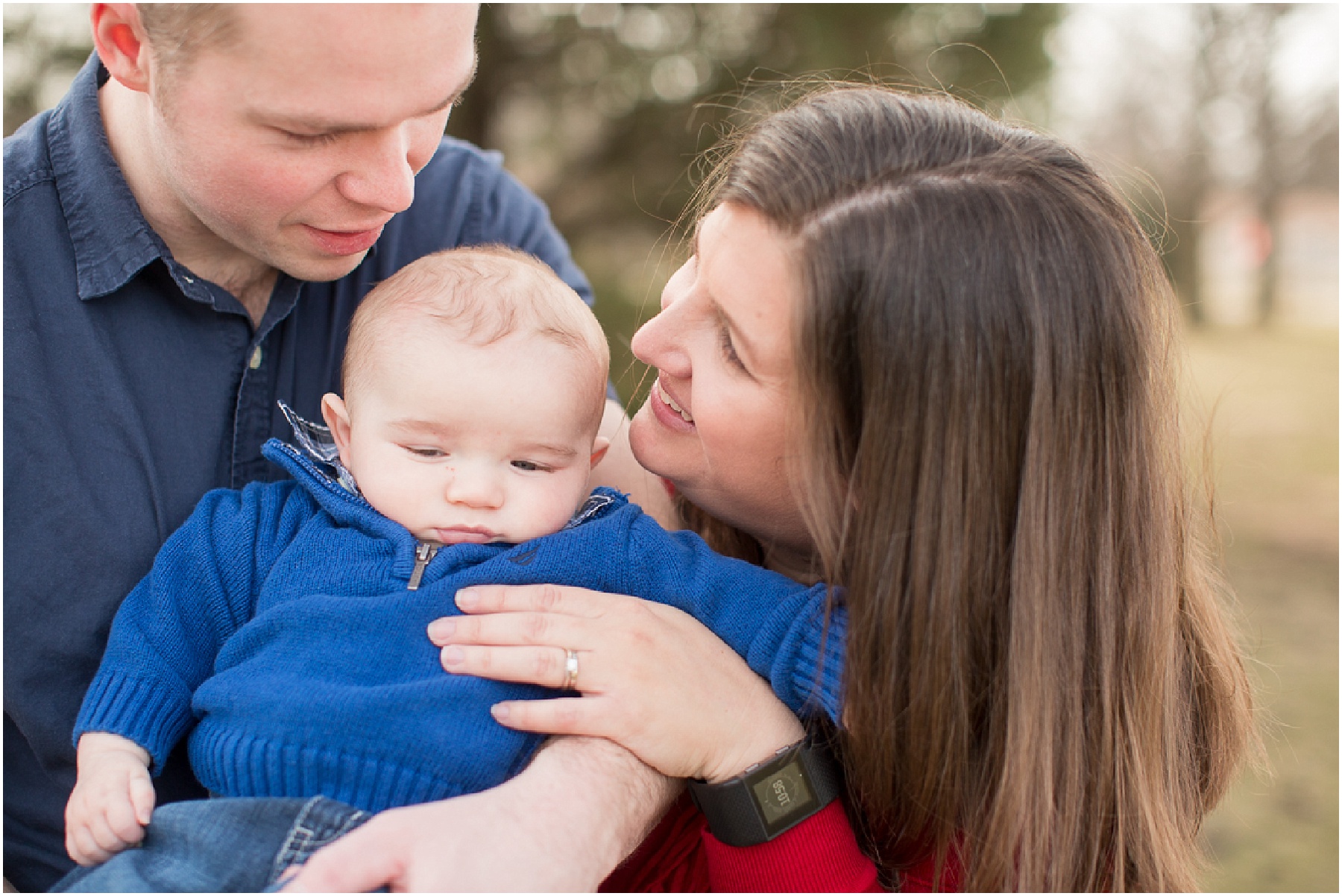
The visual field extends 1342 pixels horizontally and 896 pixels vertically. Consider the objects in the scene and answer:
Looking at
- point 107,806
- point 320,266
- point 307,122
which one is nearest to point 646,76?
point 320,266

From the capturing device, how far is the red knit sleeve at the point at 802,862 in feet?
5.82

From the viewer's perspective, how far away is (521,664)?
1.73 metres

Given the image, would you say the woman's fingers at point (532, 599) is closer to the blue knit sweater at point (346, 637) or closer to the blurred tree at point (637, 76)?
the blue knit sweater at point (346, 637)

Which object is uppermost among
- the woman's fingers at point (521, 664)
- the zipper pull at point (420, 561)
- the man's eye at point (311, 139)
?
the man's eye at point (311, 139)

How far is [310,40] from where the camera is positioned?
1.63m

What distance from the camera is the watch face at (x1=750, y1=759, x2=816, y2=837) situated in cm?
177

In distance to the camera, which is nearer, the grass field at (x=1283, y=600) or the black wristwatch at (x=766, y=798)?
the black wristwatch at (x=766, y=798)

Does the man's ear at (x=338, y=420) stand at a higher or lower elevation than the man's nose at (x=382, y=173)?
lower

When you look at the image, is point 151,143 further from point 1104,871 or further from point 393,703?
point 1104,871

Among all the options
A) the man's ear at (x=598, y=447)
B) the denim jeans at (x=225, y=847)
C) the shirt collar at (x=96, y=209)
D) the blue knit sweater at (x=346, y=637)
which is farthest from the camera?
the man's ear at (x=598, y=447)

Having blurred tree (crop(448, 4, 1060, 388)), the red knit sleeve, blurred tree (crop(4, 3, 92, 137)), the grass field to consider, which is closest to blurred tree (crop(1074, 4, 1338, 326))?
the grass field

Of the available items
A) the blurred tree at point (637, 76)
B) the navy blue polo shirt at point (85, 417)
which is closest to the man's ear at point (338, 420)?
the navy blue polo shirt at point (85, 417)

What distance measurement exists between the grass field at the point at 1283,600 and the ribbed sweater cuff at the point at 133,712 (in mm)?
1903

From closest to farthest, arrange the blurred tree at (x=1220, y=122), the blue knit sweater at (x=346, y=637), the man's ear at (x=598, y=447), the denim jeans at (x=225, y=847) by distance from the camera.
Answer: the denim jeans at (x=225, y=847)
the blue knit sweater at (x=346, y=637)
the man's ear at (x=598, y=447)
the blurred tree at (x=1220, y=122)
